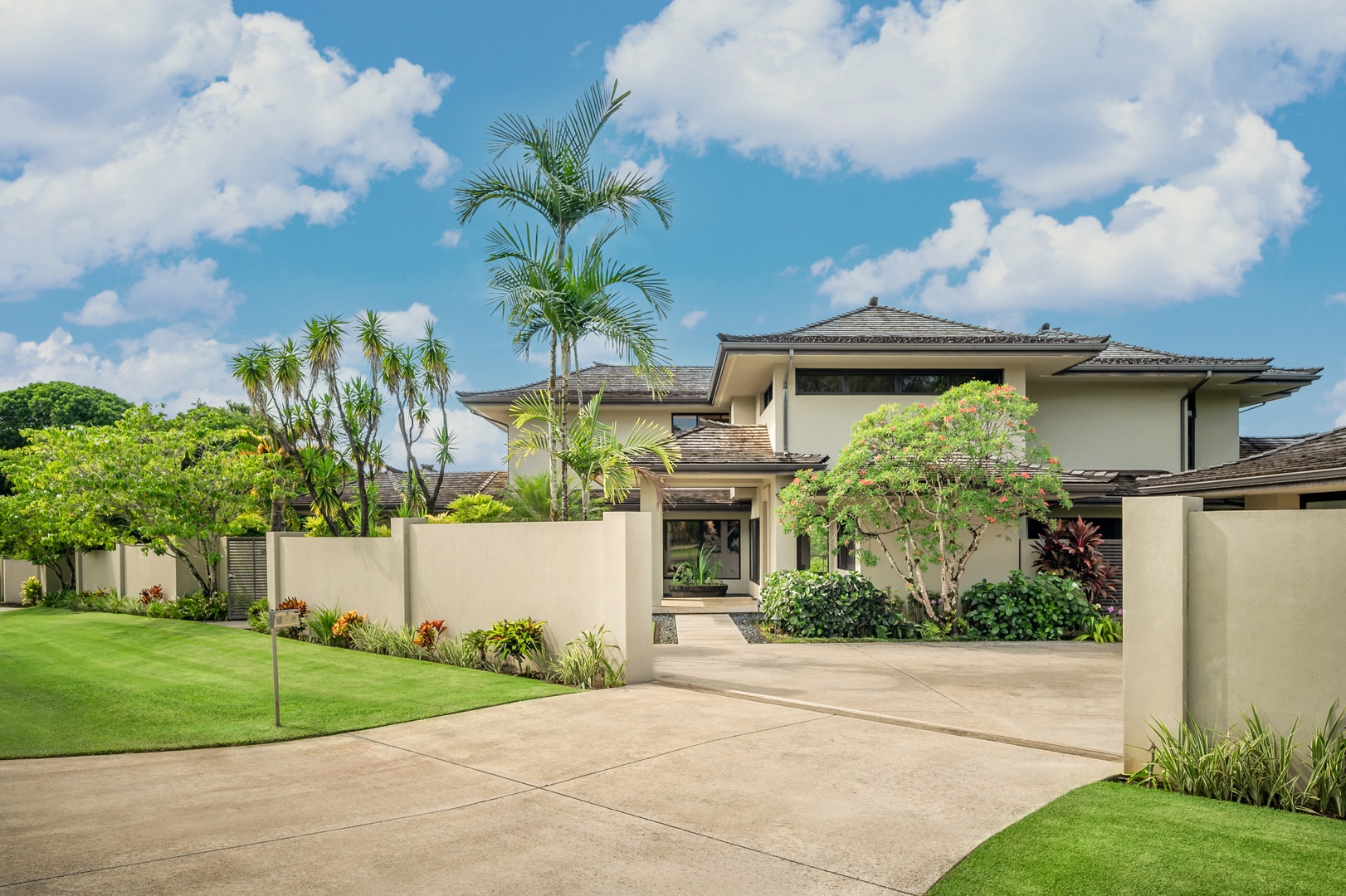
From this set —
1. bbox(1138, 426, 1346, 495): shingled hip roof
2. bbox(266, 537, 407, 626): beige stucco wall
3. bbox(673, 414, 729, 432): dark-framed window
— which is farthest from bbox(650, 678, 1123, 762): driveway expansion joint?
bbox(673, 414, 729, 432): dark-framed window

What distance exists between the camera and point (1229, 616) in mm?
5559

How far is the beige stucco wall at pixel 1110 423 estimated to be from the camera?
792 inches

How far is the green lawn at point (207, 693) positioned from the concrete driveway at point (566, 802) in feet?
1.74

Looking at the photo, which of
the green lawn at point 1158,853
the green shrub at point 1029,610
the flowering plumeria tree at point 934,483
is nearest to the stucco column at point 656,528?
the flowering plumeria tree at point 934,483

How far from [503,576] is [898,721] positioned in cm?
574

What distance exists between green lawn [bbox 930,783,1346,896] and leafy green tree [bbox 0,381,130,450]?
4391 cm

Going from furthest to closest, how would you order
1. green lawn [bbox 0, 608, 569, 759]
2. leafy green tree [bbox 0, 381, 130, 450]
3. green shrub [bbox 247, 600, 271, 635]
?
leafy green tree [bbox 0, 381, 130, 450] → green shrub [bbox 247, 600, 271, 635] → green lawn [bbox 0, 608, 569, 759]

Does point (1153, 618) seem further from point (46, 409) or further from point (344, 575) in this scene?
point (46, 409)

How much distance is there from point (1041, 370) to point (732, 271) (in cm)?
879

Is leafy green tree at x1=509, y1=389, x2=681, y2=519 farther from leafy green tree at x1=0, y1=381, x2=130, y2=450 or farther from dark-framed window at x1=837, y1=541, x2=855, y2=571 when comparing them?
leafy green tree at x1=0, y1=381, x2=130, y2=450

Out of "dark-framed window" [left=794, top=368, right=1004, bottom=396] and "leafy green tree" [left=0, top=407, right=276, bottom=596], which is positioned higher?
"dark-framed window" [left=794, top=368, right=1004, bottom=396]

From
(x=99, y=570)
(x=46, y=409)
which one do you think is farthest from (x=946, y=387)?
(x=46, y=409)

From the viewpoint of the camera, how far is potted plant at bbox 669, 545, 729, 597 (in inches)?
920

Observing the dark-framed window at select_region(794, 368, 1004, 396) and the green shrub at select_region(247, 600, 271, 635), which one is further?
the dark-framed window at select_region(794, 368, 1004, 396)
